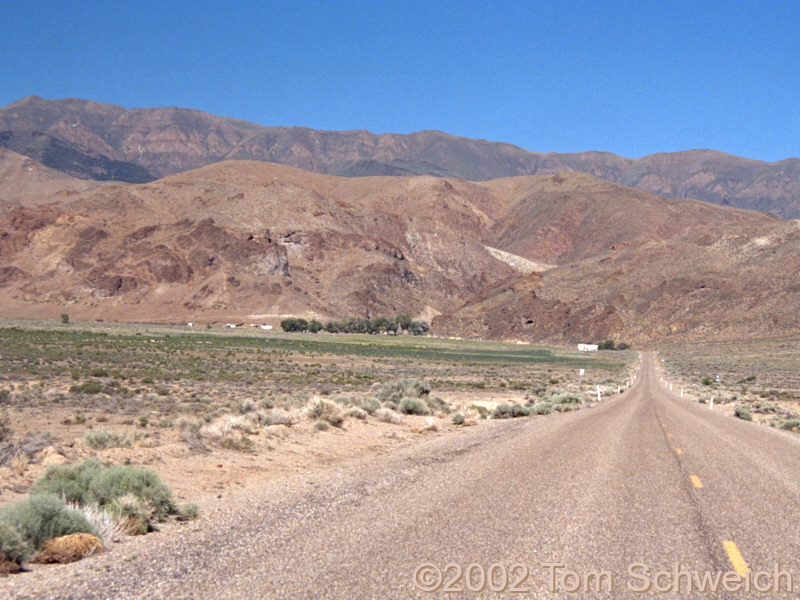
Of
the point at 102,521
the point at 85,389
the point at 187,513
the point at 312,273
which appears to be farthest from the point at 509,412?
the point at 312,273

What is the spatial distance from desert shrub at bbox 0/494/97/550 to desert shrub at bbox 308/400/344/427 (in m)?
11.8

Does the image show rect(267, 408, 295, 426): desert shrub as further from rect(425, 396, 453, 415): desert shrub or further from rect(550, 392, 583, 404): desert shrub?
rect(550, 392, 583, 404): desert shrub

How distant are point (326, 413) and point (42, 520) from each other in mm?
12385

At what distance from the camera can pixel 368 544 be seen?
7.80 m

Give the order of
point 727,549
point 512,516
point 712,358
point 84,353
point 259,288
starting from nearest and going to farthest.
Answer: point 727,549
point 512,516
point 84,353
point 712,358
point 259,288

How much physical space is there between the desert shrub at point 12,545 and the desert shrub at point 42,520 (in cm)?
5

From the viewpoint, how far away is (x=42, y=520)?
25.4 ft

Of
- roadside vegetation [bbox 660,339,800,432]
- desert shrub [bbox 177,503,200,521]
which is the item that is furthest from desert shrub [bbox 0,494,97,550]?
roadside vegetation [bbox 660,339,800,432]

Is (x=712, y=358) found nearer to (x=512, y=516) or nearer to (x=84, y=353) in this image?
(x=84, y=353)

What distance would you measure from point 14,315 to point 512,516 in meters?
135

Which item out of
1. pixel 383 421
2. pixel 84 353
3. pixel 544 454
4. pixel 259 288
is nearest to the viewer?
pixel 544 454

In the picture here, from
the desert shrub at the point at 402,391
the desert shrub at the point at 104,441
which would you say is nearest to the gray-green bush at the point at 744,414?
the desert shrub at the point at 402,391

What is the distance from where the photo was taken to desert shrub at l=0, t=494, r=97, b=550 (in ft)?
24.6

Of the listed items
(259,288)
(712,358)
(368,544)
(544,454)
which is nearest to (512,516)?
(368,544)
